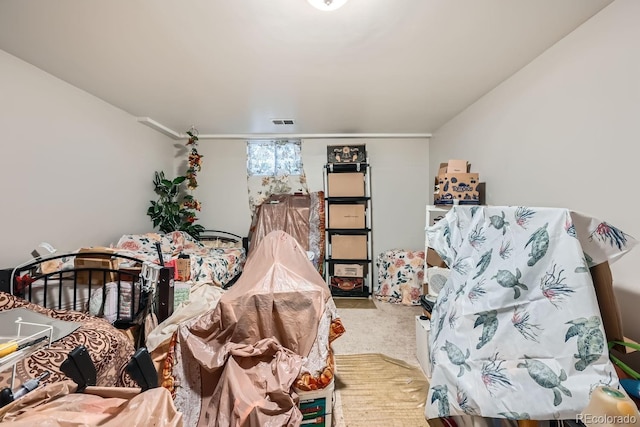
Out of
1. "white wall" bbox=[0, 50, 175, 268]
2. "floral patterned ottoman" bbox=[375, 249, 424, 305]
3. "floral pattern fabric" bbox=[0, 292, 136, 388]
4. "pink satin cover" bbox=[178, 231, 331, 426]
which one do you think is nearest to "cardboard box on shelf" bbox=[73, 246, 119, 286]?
"floral pattern fabric" bbox=[0, 292, 136, 388]

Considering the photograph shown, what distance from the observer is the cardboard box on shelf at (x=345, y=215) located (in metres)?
3.85

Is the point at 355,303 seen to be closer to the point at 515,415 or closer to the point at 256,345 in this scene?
the point at 256,345

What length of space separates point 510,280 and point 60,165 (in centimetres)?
336

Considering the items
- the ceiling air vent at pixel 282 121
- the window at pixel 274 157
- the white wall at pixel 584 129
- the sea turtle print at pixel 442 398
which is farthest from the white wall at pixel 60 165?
the white wall at pixel 584 129

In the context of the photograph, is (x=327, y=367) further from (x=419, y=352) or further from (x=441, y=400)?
(x=419, y=352)

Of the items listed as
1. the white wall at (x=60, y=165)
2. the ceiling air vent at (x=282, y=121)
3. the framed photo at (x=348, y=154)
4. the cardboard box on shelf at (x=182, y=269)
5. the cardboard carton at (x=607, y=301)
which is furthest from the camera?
the framed photo at (x=348, y=154)

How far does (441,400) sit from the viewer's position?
0.98 metres

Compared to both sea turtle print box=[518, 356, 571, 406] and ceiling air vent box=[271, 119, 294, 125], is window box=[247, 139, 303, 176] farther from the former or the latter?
sea turtle print box=[518, 356, 571, 406]

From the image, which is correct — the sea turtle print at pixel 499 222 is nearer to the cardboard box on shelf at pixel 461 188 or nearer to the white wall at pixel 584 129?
the white wall at pixel 584 129

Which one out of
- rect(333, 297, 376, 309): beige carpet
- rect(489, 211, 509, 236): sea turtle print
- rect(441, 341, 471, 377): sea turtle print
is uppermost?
rect(489, 211, 509, 236): sea turtle print

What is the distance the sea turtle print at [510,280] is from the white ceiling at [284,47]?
4.60 ft

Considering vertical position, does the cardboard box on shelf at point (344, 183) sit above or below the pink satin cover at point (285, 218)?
above

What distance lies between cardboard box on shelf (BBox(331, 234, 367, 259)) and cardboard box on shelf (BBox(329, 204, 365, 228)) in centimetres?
16

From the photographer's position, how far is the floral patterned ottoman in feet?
11.7
